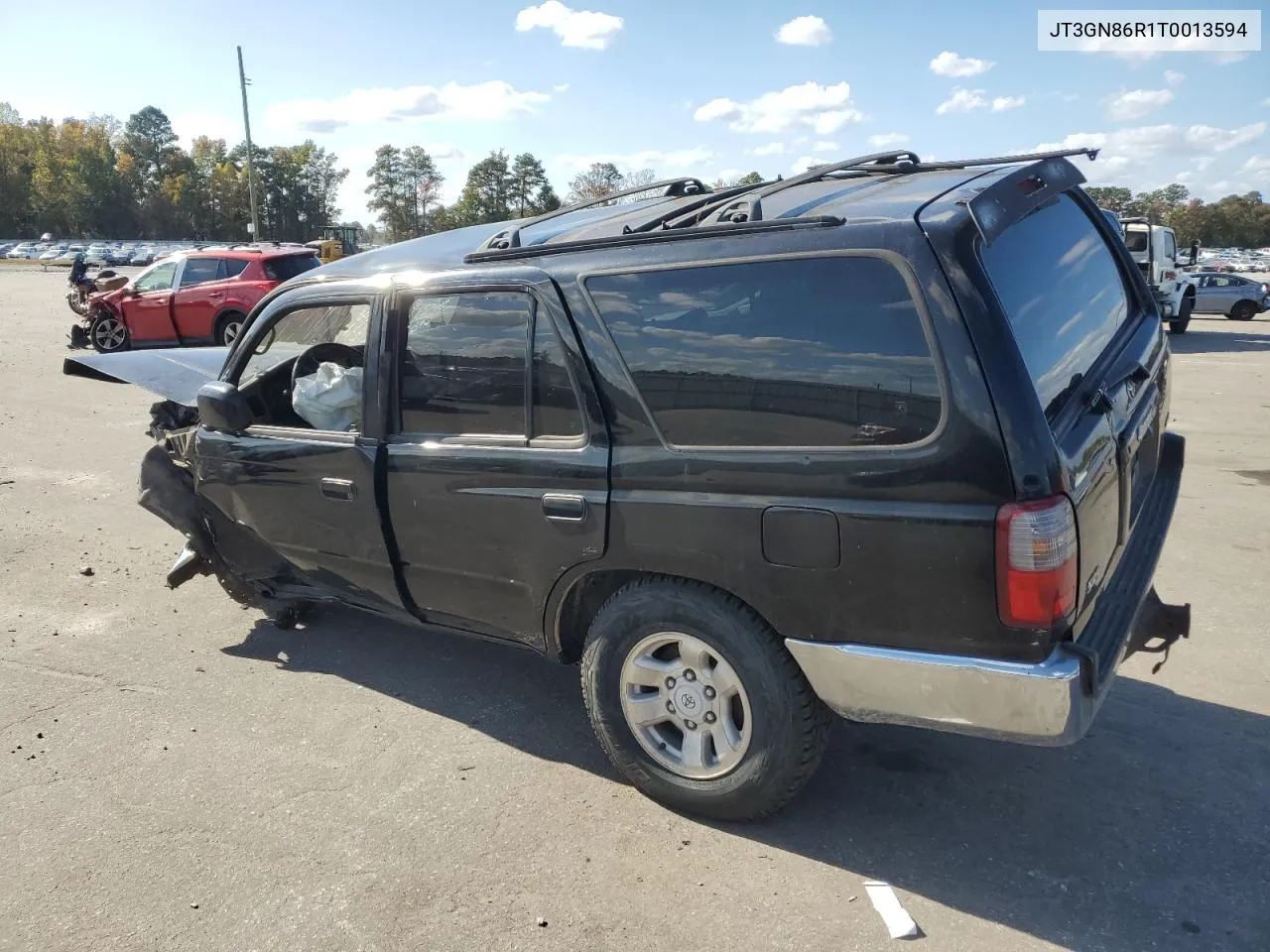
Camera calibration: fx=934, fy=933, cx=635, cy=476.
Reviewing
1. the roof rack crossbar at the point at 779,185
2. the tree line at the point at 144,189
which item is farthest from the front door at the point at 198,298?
the tree line at the point at 144,189

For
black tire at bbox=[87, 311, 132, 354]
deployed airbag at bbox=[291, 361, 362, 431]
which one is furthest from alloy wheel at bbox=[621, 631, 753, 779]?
black tire at bbox=[87, 311, 132, 354]

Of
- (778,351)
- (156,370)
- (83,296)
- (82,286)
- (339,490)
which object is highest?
(82,286)

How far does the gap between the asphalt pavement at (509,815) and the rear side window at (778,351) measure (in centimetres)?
136

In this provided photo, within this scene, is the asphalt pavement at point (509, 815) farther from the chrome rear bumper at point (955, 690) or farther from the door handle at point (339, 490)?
the door handle at point (339, 490)

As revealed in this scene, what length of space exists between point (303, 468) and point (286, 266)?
12963mm

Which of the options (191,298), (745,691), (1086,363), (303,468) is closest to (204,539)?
(303,468)

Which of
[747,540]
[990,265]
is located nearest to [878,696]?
[747,540]

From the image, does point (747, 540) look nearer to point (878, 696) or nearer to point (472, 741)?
point (878, 696)

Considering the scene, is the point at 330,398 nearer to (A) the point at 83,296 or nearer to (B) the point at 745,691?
(B) the point at 745,691

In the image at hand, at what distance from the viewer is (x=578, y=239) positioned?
10.5ft

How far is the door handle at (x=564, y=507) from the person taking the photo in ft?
10.3

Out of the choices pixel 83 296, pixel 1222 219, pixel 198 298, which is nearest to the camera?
pixel 198 298

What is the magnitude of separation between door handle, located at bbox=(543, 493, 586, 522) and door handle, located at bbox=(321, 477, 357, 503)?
38.9 inches

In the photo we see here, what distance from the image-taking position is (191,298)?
1559 cm
